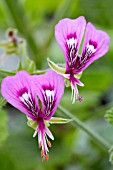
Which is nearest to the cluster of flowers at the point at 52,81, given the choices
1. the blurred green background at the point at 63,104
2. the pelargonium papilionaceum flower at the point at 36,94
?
the pelargonium papilionaceum flower at the point at 36,94

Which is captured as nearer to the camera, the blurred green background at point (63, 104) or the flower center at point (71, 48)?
the flower center at point (71, 48)

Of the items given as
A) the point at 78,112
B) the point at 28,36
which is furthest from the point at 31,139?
the point at 28,36

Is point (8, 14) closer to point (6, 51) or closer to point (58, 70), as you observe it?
point (6, 51)

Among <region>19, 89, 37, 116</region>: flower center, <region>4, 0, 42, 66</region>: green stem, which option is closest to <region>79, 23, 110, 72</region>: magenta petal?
<region>19, 89, 37, 116</region>: flower center

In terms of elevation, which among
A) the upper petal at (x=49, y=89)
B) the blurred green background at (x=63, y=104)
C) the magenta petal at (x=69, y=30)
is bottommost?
the blurred green background at (x=63, y=104)

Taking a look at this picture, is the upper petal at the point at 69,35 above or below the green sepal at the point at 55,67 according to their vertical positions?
above

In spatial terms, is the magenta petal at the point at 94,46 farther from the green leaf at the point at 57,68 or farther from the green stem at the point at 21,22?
the green stem at the point at 21,22

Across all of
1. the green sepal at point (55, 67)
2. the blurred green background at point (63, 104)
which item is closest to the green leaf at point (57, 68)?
the green sepal at point (55, 67)
